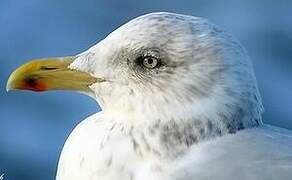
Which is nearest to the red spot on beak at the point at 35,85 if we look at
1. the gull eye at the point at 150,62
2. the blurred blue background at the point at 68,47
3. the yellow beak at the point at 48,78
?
the yellow beak at the point at 48,78

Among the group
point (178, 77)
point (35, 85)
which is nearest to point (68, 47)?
point (35, 85)

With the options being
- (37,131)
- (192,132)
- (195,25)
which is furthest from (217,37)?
(37,131)

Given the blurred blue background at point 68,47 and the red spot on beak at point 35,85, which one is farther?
the blurred blue background at point 68,47

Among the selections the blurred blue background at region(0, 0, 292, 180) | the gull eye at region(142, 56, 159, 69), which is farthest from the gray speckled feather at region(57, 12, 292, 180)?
the blurred blue background at region(0, 0, 292, 180)

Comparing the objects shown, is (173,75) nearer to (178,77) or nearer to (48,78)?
(178,77)

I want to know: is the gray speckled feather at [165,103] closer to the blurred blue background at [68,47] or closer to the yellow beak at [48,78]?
the yellow beak at [48,78]

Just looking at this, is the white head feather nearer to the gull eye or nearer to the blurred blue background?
the gull eye
